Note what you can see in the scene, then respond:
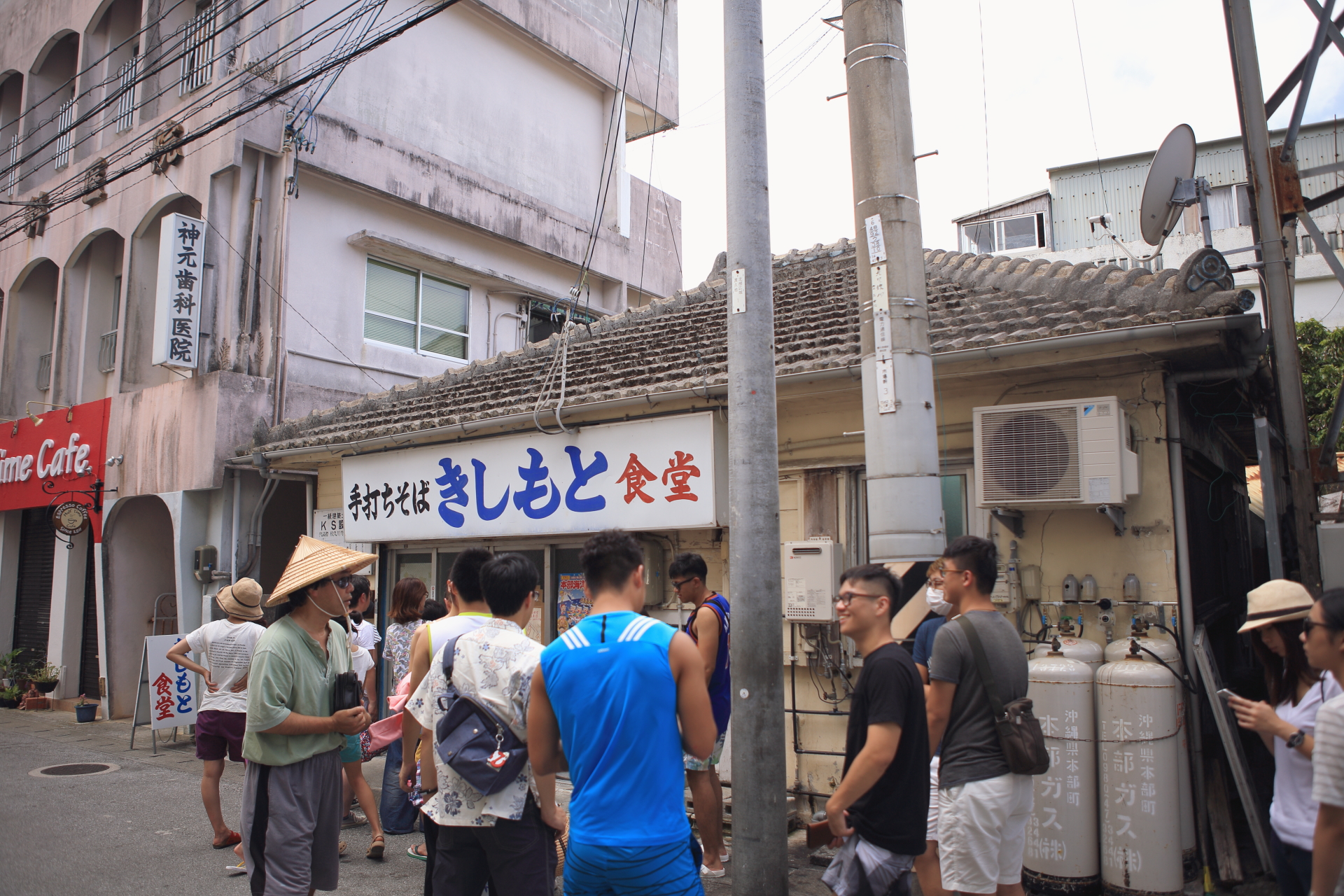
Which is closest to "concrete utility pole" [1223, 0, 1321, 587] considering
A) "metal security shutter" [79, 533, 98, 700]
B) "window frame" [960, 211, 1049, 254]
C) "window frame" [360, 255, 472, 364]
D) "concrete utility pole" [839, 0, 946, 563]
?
"concrete utility pole" [839, 0, 946, 563]

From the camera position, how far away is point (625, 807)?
2.85 m

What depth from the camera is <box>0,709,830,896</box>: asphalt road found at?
18.3 feet

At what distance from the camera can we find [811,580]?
21.7 ft

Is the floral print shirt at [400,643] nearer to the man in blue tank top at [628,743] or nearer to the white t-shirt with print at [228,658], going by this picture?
the white t-shirt with print at [228,658]

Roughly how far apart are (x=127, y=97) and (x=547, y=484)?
12.9m

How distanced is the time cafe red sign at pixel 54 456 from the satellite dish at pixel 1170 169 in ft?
47.3

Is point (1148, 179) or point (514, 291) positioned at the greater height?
point (514, 291)

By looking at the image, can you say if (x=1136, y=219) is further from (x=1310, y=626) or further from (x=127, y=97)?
(x=1310, y=626)

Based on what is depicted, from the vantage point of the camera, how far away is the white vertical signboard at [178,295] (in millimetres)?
11656

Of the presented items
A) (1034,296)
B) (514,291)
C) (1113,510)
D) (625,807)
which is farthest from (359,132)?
(625,807)

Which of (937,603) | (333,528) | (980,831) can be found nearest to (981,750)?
(980,831)

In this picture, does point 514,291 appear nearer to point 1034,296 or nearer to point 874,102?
point 1034,296

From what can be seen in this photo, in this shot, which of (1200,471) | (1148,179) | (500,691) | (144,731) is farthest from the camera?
(144,731)

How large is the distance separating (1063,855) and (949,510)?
97.7 inches
